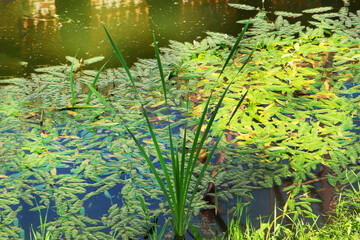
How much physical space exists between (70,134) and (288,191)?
1121 millimetres

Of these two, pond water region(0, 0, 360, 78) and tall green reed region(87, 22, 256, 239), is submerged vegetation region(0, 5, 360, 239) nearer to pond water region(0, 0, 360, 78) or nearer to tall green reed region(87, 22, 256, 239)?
tall green reed region(87, 22, 256, 239)

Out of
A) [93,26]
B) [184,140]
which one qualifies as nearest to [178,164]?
[184,140]

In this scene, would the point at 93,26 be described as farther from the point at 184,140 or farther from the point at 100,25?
the point at 184,140

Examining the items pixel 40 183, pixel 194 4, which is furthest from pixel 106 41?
pixel 40 183

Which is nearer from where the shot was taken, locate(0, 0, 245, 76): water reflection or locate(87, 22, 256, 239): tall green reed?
locate(87, 22, 256, 239): tall green reed

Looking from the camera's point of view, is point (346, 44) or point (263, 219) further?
point (346, 44)

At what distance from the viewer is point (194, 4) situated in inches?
167

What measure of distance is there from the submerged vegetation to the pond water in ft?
0.67

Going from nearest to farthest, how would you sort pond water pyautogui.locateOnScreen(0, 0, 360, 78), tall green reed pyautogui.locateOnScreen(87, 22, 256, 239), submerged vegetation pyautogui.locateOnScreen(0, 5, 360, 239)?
tall green reed pyautogui.locateOnScreen(87, 22, 256, 239) < submerged vegetation pyautogui.locateOnScreen(0, 5, 360, 239) < pond water pyautogui.locateOnScreen(0, 0, 360, 78)

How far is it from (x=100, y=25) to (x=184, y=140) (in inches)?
96.1

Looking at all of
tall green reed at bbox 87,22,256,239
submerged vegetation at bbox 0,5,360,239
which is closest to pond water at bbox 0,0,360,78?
submerged vegetation at bbox 0,5,360,239

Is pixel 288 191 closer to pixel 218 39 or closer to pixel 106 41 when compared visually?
pixel 218 39

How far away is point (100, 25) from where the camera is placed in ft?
12.4

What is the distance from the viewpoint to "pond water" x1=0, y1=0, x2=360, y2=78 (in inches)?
130
